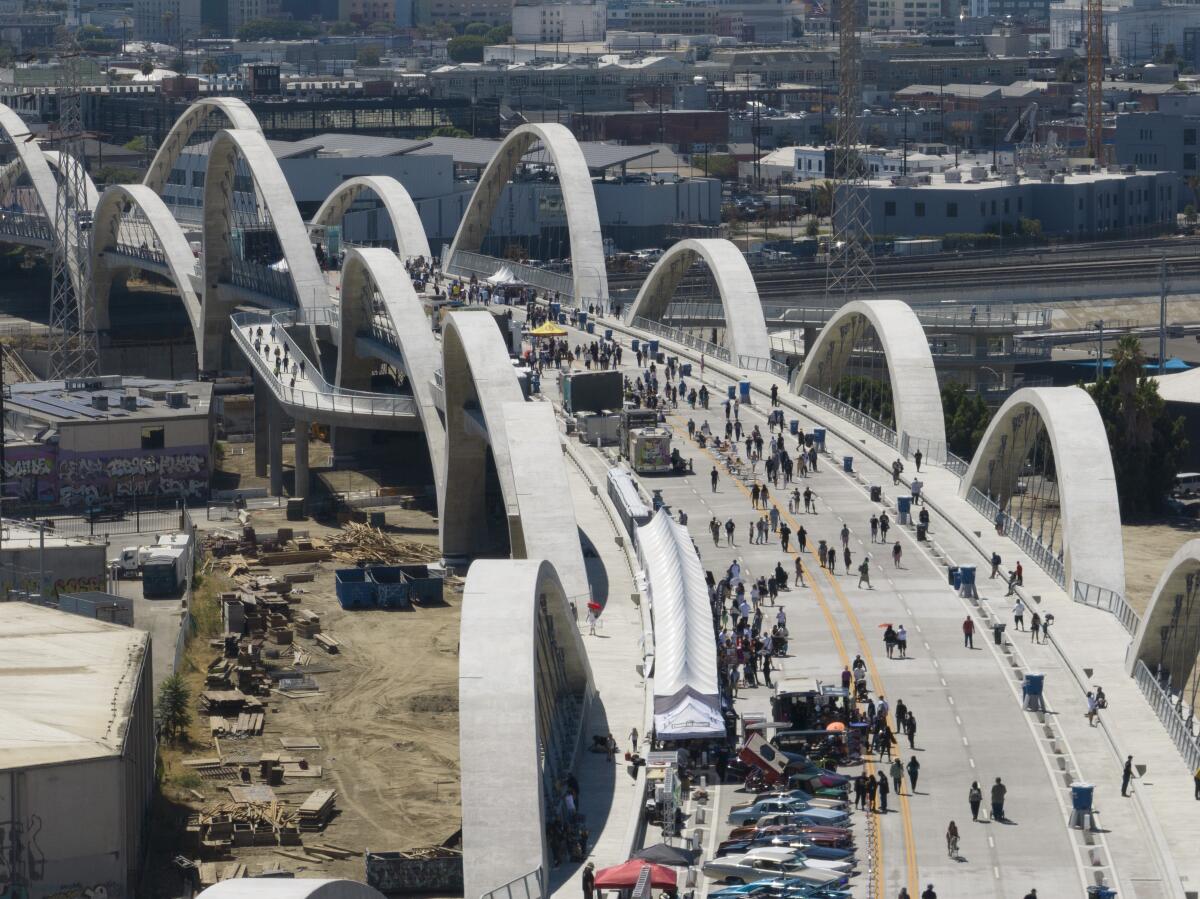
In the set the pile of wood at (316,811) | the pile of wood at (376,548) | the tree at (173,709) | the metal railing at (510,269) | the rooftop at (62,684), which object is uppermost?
the metal railing at (510,269)

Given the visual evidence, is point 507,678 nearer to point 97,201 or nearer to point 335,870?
point 335,870

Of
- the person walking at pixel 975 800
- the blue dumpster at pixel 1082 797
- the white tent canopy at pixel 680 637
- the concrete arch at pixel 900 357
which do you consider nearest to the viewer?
the blue dumpster at pixel 1082 797

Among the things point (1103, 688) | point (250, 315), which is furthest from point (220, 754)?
point (250, 315)

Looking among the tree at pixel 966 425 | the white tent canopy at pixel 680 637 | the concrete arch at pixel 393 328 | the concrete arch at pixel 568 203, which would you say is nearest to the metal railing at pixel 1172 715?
the white tent canopy at pixel 680 637

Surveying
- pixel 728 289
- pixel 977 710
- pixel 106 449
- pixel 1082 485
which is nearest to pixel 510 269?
pixel 728 289

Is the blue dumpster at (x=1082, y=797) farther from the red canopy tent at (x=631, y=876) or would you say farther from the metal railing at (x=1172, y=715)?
the red canopy tent at (x=631, y=876)

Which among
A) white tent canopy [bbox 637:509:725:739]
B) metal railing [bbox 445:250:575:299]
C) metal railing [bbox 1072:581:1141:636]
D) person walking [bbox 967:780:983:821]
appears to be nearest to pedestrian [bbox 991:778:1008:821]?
Answer: person walking [bbox 967:780:983:821]

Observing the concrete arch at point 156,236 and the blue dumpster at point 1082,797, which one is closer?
the blue dumpster at point 1082,797
